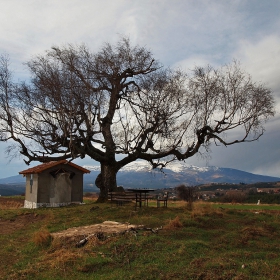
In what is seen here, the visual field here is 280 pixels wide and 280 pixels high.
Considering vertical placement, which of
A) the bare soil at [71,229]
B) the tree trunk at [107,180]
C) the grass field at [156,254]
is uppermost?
the tree trunk at [107,180]

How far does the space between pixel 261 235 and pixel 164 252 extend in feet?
15.4

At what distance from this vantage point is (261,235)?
12.3 m

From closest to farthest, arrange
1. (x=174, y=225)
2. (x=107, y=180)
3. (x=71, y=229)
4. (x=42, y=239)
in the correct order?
(x=42, y=239) < (x=174, y=225) < (x=71, y=229) < (x=107, y=180)

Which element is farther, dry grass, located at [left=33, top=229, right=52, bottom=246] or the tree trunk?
the tree trunk

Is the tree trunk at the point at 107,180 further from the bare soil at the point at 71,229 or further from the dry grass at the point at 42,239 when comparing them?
the dry grass at the point at 42,239

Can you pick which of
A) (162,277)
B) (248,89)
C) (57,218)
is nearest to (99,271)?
(162,277)

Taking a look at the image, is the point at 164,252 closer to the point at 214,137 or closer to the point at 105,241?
the point at 105,241

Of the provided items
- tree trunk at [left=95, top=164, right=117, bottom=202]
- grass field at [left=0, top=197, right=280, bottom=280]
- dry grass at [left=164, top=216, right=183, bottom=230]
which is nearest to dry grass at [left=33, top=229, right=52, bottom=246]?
grass field at [left=0, top=197, right=280, bottom=280]

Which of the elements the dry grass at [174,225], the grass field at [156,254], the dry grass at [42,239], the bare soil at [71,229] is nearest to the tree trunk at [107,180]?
the bare soil at [71,229]

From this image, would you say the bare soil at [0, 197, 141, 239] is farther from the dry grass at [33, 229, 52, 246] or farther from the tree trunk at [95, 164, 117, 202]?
the tree trunk at [95, 164, 117, 202]

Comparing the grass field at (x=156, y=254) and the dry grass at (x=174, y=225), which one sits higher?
the dry grass at (x=174, y=225)

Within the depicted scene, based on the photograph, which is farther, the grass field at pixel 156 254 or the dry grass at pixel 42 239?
the dry grass at pixel 42 239

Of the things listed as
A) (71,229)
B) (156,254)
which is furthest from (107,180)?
(156,254)

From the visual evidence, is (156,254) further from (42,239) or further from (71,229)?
(71,229)
